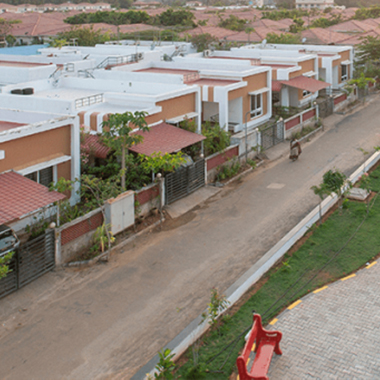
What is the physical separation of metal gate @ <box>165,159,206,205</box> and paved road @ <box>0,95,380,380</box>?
42.7 inches

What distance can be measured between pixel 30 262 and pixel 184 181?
7871 millimetres

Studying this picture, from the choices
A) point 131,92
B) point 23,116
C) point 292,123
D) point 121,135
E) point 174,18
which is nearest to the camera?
point 121,135

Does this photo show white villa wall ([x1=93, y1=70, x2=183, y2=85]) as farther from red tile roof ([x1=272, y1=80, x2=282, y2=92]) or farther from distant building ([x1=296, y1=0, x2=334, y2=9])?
distant building ([x1=296, y1=0, x2=334, y2=9])

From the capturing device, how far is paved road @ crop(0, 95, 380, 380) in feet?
38.3

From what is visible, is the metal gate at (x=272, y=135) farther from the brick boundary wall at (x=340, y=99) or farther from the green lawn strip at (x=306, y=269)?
the green lawn strip at (x=306, y=269)

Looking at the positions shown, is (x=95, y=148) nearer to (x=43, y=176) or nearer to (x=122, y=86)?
(x=43, y=176)

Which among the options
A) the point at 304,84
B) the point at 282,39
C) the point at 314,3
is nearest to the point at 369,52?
the point at 282,39

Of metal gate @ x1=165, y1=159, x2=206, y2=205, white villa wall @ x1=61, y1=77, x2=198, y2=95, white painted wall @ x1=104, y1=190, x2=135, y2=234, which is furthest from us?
white villa wall @ x1=61, y1=77, x2=198, y2=95

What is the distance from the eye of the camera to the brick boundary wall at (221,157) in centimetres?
2245

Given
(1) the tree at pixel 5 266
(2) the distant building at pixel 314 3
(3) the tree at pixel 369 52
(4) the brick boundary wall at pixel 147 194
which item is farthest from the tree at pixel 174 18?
(2) the distant building at pixel 314 3

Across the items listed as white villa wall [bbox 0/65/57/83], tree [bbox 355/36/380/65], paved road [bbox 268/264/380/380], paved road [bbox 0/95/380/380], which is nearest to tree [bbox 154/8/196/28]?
tree [bbox 355/36/380/65]

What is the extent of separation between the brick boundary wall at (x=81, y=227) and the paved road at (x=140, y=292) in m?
1.04

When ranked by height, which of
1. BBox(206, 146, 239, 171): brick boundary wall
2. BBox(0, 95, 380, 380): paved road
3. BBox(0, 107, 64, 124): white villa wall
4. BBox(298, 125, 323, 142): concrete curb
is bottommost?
BBox(0, 95, 380, 380): paved road

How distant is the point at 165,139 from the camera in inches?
814
